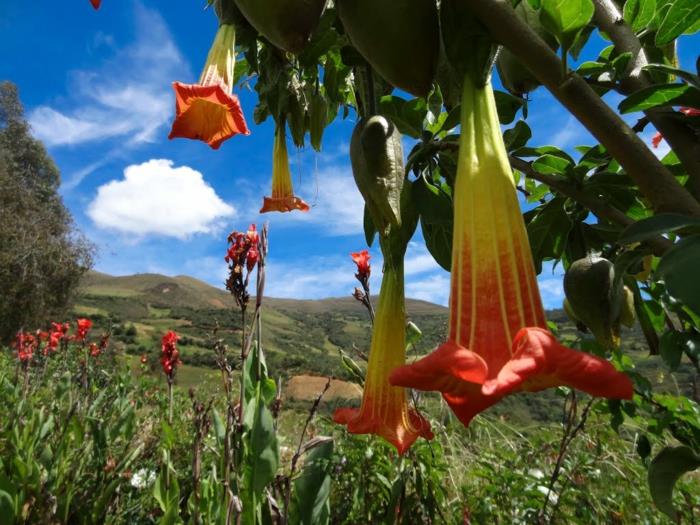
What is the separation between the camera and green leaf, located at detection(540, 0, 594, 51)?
1.50ft

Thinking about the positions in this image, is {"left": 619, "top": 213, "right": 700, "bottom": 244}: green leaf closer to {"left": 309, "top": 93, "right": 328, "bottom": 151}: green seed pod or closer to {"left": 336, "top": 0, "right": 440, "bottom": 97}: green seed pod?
{"left": 336, "top": 0, "right": 440, "bottom": 97}: green seed pod

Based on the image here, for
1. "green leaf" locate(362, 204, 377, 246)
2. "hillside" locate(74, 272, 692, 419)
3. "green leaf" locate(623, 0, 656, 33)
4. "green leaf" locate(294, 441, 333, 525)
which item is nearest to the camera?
"green leaf" locate(623, 0, 656, 33)

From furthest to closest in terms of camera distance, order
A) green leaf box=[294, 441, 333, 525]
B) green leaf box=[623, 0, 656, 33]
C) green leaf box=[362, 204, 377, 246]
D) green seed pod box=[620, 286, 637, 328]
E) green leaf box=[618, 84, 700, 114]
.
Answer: green leaf box=[294, 441, 333, 525], green seed pod box=[620, 286, 637, 328], green leaf box=[362, 204, 377, 246], green leaf box=[623, 0, 656, 33], green leaf box=[618, 84, 700, 114]

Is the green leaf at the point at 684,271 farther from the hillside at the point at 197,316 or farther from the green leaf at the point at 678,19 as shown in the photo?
the hillside at the point at 197,316

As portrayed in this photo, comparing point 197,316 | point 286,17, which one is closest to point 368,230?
point 286,17

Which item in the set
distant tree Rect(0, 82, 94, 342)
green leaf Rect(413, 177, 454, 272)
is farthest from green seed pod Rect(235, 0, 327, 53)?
distant tree Rect(0, 82, 94, 342)

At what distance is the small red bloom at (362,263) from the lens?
174 cm

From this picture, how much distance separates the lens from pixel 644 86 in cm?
60

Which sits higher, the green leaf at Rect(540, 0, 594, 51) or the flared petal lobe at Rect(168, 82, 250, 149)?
the flared petal lobe at Rect(168, 82, 250, 149)

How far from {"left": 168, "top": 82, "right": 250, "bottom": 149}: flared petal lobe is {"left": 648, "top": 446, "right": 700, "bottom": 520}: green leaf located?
0.98m

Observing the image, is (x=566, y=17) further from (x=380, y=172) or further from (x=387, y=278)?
(x=387, y=278)

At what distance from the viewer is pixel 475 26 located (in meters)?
0.44

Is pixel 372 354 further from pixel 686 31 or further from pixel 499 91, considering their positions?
pixel 686 31

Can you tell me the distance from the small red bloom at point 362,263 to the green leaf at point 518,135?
0.97m
